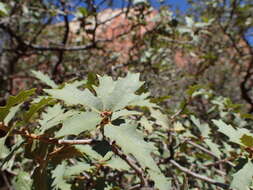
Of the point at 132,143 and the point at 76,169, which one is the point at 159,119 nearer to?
the point at 76,169

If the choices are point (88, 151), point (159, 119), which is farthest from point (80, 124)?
point (159, 119)

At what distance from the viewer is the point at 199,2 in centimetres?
614

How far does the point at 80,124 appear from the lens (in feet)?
3.64

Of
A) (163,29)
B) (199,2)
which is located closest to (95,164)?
(163,29)

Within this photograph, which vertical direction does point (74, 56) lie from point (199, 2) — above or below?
below

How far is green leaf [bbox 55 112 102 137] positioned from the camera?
109 centimetres

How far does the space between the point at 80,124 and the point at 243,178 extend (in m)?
0.61

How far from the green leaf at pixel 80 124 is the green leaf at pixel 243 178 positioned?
0.53 m

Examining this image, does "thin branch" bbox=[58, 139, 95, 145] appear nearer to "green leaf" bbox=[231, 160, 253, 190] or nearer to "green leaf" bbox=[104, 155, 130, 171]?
"green leaf" bbox=[104, 155, 130, 171]

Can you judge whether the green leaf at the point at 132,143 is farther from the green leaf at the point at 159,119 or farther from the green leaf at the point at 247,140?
the green leaf at the point at 159,119

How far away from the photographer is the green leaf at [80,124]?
109cm

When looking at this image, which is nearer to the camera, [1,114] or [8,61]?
[1,114]

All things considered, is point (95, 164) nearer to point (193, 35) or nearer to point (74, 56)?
point (193, 35)

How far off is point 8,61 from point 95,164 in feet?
12.7
